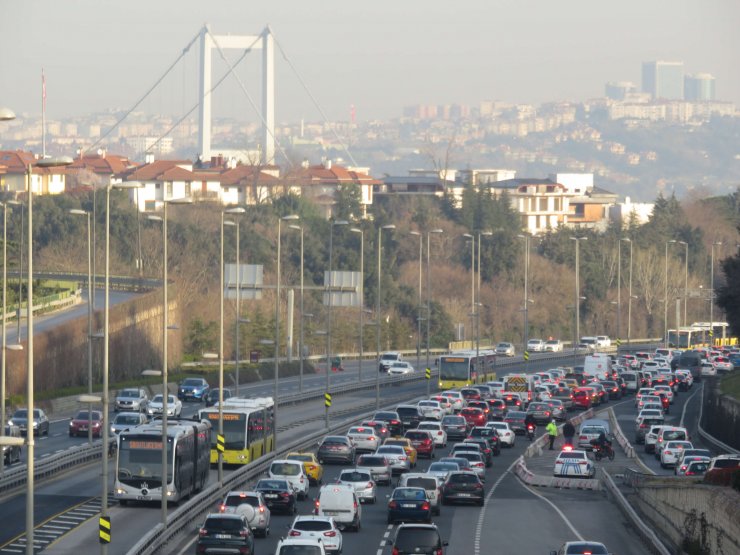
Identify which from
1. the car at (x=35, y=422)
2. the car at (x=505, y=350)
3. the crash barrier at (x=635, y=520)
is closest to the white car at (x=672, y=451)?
the crash barrier at (x=635, y=520)

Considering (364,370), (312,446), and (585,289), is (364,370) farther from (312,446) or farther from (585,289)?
(585,289)

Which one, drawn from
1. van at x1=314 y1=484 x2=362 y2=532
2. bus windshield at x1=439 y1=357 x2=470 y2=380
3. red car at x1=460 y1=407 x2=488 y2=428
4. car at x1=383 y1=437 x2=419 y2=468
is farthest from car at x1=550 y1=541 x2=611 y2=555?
bus windshield at x1=439 y1=357 x2=470 y2=380

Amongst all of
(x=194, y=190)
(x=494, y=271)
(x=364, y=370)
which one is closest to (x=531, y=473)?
(x=364, y=370)

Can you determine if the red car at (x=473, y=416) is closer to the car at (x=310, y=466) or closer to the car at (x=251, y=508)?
the car at (x=310, y=466)


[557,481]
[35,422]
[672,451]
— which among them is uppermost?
[35,422]

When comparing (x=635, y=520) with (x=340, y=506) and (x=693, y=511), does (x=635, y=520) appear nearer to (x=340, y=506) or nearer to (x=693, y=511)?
(x=693, y=511)

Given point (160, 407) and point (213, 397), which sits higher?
point (160, 407)

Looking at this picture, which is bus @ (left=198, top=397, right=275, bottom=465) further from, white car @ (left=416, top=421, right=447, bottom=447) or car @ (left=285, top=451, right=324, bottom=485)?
white car @ (left=416, top=421, right=447, bottom=447)

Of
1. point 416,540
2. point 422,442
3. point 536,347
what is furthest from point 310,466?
point 536,347
